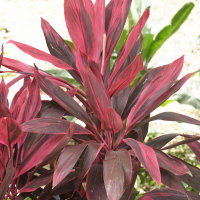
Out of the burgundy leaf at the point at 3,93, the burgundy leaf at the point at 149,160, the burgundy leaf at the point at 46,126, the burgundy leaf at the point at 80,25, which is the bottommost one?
the burgundy leaf at the point at 149,160

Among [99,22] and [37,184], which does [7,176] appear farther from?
[99,22]

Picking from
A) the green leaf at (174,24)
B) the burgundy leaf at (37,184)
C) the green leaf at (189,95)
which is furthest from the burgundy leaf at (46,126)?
the green leaf at (174,24)

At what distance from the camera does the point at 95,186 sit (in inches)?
17.7

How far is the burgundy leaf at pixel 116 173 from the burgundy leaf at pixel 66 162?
56 mm

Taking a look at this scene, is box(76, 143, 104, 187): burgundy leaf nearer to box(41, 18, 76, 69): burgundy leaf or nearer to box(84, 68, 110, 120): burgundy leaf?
box(84, 68, 110, 120): burgundy leaf

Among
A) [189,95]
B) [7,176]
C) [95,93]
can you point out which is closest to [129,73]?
[95,93]

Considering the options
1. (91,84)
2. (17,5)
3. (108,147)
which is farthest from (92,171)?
(17,5)

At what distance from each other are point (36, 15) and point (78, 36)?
3795mm

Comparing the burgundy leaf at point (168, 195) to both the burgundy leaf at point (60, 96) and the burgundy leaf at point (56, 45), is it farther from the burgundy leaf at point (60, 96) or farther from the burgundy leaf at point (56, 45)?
the burgundy leaf at point (56, 45)

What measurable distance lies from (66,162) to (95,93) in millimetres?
138

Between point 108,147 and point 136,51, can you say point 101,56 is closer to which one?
point 136,51

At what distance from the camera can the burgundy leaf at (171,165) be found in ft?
1.37

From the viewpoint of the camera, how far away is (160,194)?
552mm

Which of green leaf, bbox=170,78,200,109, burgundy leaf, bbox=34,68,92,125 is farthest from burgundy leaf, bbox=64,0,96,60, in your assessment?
green leaf, bbox=170,78,200,109
